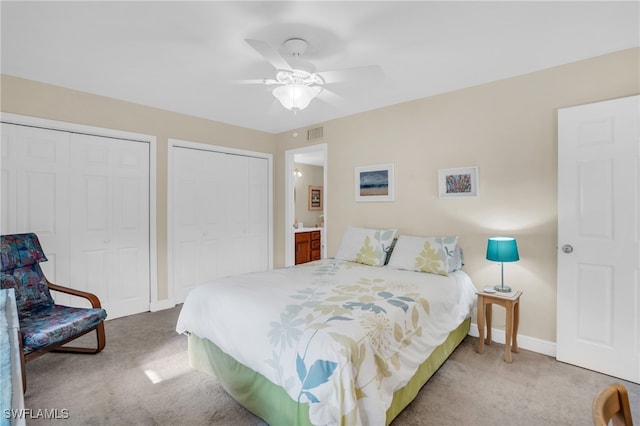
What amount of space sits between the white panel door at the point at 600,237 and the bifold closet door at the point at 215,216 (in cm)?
381

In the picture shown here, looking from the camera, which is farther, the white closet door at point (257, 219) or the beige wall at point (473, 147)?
the white closet door at point (257, 219)

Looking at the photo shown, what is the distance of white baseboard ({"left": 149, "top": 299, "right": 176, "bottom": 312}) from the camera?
3820mm

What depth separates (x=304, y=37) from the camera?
7.32ft

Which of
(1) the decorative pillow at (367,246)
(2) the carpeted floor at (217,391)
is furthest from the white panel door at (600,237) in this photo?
(1) the decorative pillow at (367,246)

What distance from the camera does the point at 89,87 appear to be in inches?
125

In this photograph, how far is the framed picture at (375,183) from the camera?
3775mm

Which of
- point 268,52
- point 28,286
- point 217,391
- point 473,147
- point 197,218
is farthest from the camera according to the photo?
point 197,218

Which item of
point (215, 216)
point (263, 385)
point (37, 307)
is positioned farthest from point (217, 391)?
point (215, 216)

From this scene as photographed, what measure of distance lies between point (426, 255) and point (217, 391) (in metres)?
2.12

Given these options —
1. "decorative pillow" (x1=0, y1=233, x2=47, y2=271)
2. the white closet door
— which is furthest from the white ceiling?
the white closet door

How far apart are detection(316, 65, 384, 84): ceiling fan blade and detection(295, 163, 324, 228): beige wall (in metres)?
4.22

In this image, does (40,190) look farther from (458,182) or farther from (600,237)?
(600,237)

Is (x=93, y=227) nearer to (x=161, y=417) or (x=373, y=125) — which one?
(x=161, y=417)

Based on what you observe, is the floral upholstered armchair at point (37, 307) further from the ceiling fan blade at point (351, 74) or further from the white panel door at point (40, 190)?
the ceiling fan blade at point (351, 74)
